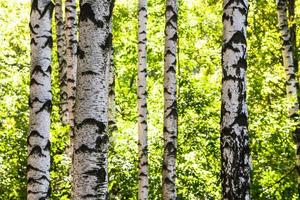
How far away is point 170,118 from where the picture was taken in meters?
9.48

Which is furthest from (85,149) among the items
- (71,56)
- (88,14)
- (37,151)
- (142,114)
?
(71,56)

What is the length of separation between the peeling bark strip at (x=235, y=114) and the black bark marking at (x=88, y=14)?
2.32m

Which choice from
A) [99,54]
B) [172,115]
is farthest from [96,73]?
[172,115]

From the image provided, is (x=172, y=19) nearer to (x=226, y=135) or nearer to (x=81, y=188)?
(x=226, y=135)

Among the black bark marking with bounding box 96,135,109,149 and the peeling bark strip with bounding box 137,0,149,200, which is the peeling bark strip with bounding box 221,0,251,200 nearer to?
the black bark marking with bounding box 96,135,109,149

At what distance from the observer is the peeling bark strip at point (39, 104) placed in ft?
17.5

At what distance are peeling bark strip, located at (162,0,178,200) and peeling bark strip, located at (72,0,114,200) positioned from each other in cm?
617

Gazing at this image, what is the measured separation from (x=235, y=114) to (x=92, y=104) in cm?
232

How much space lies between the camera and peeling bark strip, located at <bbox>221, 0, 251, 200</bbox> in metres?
5.11

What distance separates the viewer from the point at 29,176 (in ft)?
17.5

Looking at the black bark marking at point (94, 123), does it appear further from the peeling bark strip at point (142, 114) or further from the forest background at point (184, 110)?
the peeling bark strip at point (142, 114)

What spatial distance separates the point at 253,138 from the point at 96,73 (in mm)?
11789

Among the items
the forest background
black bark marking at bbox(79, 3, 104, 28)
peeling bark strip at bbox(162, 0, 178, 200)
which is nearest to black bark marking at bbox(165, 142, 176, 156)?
peeling bark strip at bbox(162, 0, 178, 200)

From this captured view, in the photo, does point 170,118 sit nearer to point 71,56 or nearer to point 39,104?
point 71,56
